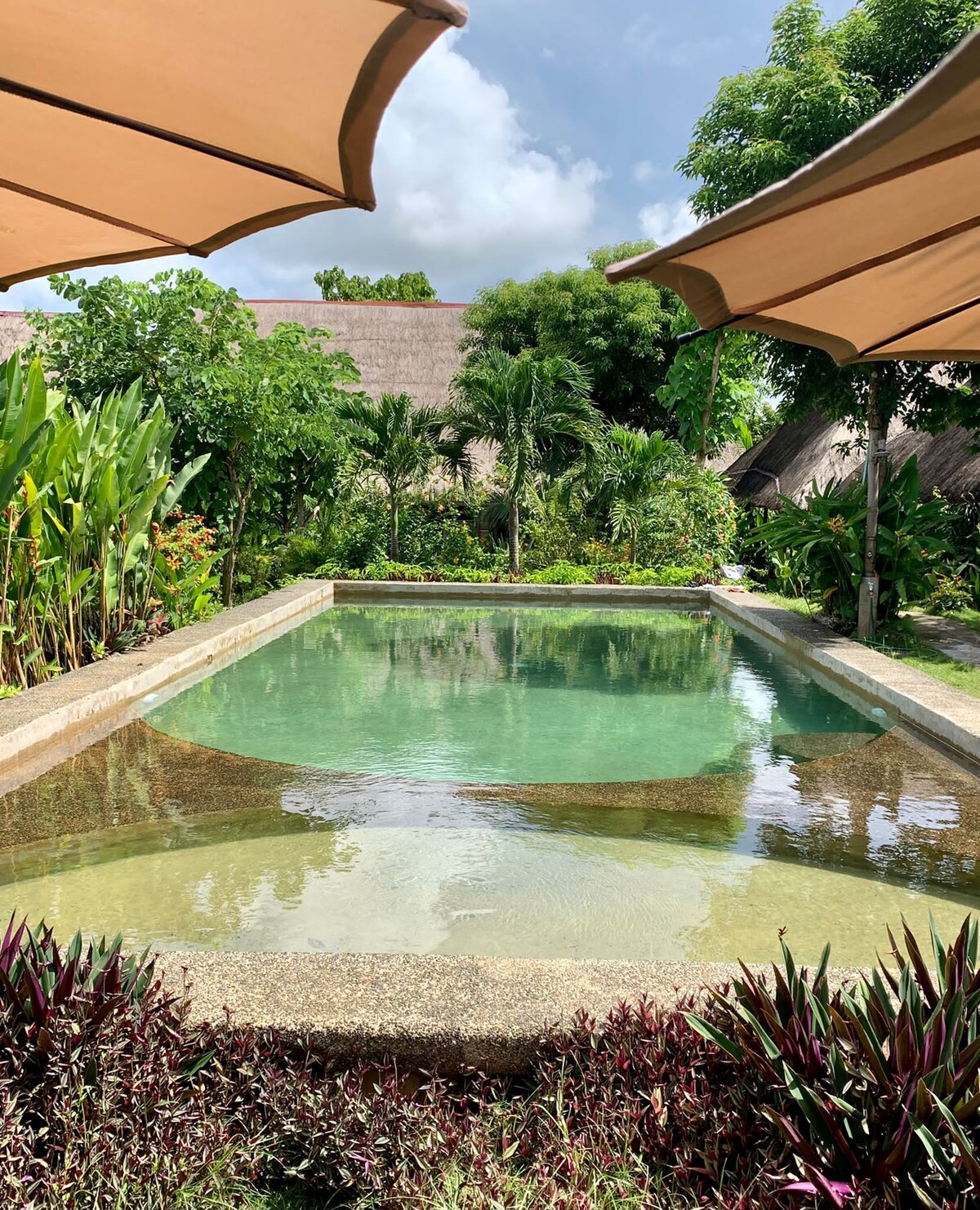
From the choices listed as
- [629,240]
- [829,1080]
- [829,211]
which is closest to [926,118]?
[829,211]

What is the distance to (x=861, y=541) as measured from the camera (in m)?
8.88

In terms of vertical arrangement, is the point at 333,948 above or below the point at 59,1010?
below

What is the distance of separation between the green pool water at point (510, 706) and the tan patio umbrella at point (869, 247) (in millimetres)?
2387

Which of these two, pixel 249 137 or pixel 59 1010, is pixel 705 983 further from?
pixel 249 137

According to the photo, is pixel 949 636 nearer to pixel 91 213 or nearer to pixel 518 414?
pixel 518 414

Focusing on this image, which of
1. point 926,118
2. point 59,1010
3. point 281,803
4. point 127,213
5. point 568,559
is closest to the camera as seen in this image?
point 926,118

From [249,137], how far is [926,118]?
1.44 metres

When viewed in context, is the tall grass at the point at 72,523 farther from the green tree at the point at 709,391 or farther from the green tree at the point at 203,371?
the green tree at the point at 709,391

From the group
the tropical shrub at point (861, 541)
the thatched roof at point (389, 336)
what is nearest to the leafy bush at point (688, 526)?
the tropical shrub at point (861, 541)

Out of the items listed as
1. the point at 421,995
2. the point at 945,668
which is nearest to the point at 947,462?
the point at 945,668

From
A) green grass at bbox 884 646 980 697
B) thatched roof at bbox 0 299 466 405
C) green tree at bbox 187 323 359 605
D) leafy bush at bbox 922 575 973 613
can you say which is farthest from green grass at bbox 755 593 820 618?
thatched roof at bbox 0 299 466 405

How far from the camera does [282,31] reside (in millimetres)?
1843

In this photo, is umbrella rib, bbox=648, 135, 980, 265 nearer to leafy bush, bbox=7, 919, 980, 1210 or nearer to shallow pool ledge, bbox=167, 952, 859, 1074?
leafy bush, bbox=7, 919, 980, 1210

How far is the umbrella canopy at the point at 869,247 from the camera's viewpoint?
69.0 inches
